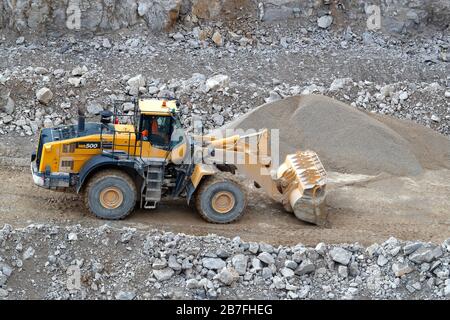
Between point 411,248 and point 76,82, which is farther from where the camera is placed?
point 76,82

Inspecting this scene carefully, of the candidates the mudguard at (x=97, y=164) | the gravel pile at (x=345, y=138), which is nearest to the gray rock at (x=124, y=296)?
the mudguard at (x=97, y=164)

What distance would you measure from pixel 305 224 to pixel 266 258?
100 inches

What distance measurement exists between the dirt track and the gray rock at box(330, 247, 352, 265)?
4.08ft

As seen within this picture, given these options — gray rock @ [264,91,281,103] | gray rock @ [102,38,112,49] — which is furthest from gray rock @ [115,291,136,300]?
gray rock @ [102,38,112,49]

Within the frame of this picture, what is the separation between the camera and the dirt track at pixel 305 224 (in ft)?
40.4

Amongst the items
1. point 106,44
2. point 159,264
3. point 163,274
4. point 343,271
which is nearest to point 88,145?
point 159,264

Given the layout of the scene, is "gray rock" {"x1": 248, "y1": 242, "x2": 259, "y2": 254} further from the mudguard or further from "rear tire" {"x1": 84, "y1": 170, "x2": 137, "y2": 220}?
the mudguard

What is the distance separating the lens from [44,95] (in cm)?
1667

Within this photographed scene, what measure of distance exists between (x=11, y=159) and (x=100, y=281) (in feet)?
18.6

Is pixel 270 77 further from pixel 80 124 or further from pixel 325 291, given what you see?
pixel 325 291

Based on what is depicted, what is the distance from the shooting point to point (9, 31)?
19531 mm

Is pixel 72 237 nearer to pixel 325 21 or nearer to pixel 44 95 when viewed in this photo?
pixel 44 95

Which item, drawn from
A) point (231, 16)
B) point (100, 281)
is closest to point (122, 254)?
point (100, 281)

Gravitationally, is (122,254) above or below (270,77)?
below
